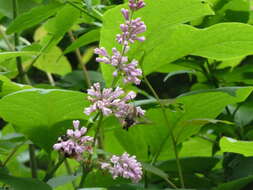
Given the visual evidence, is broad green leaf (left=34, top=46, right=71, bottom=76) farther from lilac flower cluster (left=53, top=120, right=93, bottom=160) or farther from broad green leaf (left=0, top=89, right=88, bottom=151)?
lilac flower cluster (left=53, top=120, right=93, bottom=160)

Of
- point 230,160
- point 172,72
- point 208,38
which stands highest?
point 208,38

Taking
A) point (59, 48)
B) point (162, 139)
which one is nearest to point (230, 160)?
point (162, 139)

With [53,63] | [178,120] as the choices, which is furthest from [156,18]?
[53,63]

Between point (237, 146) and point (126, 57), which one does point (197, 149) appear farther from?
point (126, 57)

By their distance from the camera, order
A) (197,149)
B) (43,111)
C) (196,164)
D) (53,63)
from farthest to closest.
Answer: (53,63), (197,149), (196,164), (43,111)

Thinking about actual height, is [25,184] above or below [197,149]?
above

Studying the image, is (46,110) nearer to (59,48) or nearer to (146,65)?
(146,65)

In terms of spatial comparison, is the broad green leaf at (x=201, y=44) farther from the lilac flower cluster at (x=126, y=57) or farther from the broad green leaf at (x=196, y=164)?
the broad green leaf at (x=196, y=164)
